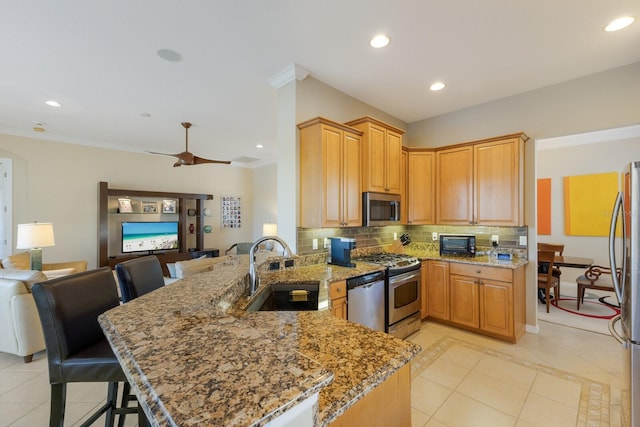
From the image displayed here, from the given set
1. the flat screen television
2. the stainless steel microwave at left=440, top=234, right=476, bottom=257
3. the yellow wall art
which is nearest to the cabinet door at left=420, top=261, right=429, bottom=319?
the stainless steel microwave at left=440, top=234, right=476, bottom=257

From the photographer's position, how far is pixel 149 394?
54 centimetres

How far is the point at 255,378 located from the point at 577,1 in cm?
309

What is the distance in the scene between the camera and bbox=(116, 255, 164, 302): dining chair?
1.84 meters

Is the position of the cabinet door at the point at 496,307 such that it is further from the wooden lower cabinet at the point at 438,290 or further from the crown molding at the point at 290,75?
the crown molding at the point at 290,75

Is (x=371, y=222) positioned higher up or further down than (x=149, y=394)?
higher up

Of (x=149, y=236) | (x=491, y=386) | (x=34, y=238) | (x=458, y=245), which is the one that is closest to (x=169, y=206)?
(x=149, y=236)

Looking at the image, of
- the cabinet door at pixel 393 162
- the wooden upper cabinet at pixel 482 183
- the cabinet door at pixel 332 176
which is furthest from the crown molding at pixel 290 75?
the wooden upper cabinet at pixel 482 183

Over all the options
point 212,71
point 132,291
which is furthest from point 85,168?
point 132,291

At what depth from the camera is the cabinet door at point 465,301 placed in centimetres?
335

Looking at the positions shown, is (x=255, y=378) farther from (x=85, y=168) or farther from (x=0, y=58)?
(x=85, y=168)

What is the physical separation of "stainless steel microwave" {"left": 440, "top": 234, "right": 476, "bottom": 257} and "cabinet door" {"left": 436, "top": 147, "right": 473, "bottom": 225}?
0.68ft

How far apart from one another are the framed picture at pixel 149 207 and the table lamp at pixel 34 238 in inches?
88.3

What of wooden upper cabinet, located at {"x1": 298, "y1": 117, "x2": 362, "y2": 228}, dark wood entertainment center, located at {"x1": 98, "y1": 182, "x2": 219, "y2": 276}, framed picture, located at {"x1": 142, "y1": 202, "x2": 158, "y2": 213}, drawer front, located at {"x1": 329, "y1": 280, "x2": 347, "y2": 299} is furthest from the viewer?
framed picture, located at {"x1": 142, "y1": 202, "x2": 158, "y2": 213}

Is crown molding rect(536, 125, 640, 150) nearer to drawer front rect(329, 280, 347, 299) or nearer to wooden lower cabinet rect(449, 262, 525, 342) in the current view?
wooden lower cabinet rect(449, 262, 525, 342)
